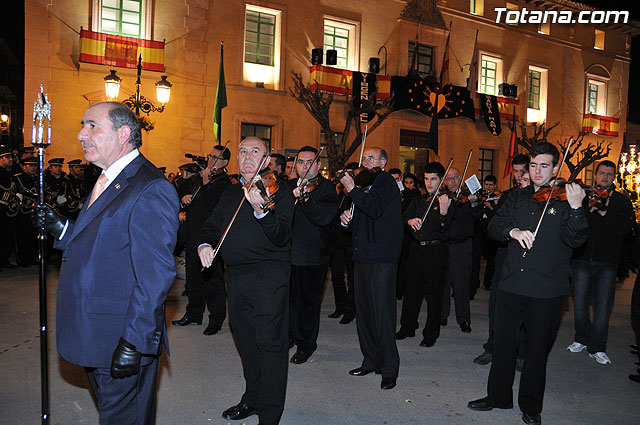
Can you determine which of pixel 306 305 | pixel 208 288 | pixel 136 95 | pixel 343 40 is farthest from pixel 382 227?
pixel 343 40

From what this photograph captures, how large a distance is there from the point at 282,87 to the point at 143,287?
1747cm

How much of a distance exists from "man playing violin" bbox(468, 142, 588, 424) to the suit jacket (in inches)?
117

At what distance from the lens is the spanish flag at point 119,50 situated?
51.0ft

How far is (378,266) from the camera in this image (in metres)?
5.12

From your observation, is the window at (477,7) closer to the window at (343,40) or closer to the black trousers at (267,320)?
the window at (343,40)

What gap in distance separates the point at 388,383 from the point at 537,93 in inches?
992

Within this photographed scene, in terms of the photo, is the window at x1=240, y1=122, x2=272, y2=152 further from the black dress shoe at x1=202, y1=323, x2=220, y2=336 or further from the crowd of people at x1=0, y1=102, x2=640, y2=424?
the black dress shoe at x1=202, y1=323, x2=220, y2=336

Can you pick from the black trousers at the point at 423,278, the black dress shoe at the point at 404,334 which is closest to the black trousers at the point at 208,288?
the black dress shoe at the point at 404,334

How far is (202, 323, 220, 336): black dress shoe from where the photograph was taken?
6.59 meters

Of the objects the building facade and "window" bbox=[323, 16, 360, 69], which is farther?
"window" bbox=[323, 16, 360, 69]

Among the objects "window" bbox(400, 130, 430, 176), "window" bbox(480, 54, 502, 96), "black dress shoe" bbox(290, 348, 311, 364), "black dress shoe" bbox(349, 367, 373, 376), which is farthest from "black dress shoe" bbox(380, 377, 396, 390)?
"window" bbox(480, 54, 502, 96)

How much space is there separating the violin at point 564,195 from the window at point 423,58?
62.0 feet

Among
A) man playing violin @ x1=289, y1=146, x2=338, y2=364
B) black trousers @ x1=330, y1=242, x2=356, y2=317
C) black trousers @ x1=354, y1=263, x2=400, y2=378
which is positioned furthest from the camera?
black trousers @ x1=330, y1=242, x2=356, y2=317

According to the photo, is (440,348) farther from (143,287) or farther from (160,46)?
(160,46)
